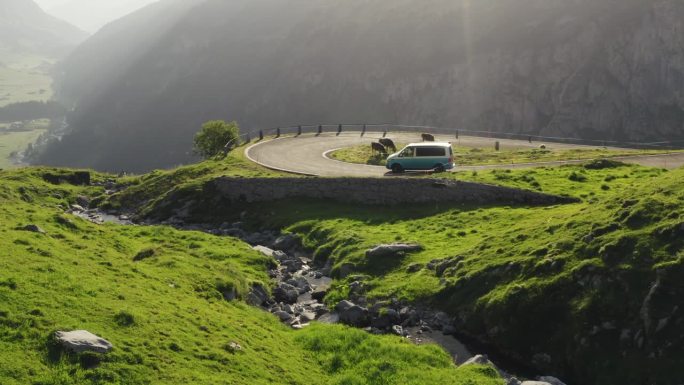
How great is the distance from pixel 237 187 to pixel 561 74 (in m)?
170

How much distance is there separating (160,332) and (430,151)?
39062mm

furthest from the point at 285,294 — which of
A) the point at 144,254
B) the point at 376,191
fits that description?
the point at 376,191

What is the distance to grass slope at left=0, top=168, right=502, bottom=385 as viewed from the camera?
1800cm

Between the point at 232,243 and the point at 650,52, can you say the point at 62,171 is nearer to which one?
the point at 232,243

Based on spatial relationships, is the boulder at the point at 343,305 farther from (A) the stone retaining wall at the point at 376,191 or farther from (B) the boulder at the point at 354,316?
(A) the stone retaining wall at the point at 376,191

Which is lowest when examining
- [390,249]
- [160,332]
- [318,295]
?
[318,295]

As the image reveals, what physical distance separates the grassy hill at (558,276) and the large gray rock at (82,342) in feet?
49.8

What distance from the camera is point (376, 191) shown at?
49969 mm

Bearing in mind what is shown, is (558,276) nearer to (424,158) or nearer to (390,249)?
(390,249)

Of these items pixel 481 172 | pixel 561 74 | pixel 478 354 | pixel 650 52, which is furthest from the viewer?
pixel 561 74

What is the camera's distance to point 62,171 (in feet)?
240

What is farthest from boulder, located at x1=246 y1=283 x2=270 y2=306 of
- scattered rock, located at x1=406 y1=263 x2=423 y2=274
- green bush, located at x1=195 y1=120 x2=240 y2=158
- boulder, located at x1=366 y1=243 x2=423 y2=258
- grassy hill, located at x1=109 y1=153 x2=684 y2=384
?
green bush, located at x1=195 y1=120 x2=240 y2=158

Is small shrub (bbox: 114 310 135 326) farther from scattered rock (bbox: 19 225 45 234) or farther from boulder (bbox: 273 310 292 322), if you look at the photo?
scattered rock (bbox: 19 225 45 234)

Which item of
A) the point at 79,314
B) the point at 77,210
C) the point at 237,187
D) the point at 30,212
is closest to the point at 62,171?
the point at 77,210
